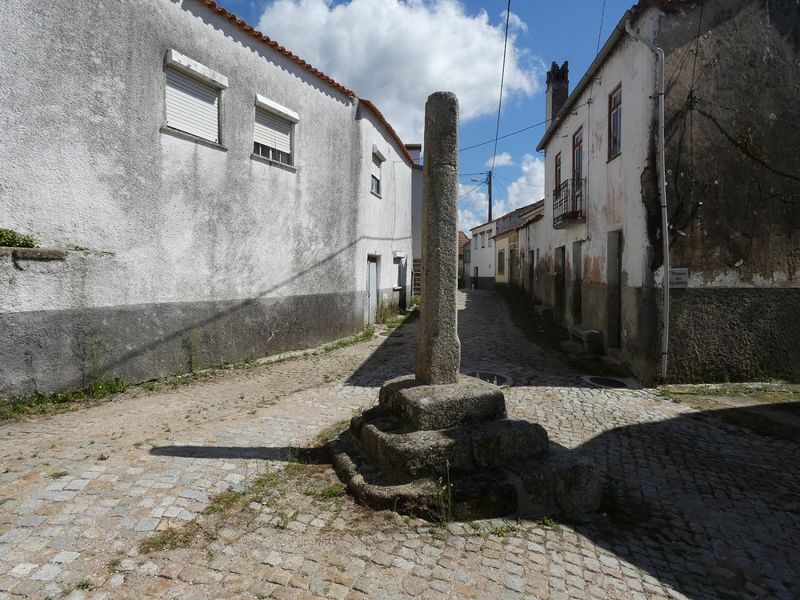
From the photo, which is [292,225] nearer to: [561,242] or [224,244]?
[224,244]

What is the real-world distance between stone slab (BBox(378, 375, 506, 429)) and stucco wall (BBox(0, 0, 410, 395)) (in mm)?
4459

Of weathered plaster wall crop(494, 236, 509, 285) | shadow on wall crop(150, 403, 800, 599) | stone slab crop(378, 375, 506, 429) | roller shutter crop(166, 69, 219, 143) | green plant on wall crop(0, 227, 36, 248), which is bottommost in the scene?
shadow on wall crop(150, 403, 800, 599)

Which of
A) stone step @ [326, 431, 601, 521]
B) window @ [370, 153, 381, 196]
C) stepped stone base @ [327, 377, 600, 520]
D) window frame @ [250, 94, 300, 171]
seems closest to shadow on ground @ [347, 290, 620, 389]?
stepped stone base @ [327, 377, 600, 520]

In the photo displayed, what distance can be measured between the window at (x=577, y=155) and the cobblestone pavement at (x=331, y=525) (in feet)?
25.7

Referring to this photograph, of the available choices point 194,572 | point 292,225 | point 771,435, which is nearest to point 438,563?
point 194,572

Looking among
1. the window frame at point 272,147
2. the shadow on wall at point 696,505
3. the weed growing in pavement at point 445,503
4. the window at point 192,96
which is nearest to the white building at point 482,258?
the window frame at point 272,147

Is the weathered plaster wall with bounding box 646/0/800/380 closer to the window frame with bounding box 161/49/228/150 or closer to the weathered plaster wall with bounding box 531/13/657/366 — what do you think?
the weathered plaster wall with bounding box 531/13/657/366

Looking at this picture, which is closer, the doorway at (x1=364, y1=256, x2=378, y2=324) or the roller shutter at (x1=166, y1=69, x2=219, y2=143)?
the roller shutter at (x1=166, y1=69, x2=219, y2=143)

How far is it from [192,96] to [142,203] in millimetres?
1995

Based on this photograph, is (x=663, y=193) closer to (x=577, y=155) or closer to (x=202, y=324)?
(x=577, y=155)

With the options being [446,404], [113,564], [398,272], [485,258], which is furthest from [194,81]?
[485,258]

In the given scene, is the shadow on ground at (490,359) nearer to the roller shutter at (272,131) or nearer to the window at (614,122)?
the window at (614,122)

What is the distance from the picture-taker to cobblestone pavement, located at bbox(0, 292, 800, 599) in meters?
2.72

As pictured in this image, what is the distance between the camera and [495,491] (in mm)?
3496
